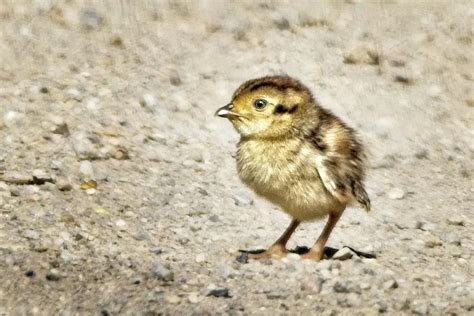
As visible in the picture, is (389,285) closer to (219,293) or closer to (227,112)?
(219,293)

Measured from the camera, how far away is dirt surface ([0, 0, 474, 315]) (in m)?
6.14

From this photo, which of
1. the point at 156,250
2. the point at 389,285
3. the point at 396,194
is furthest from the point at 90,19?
the point at 389,285

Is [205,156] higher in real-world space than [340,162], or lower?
lower

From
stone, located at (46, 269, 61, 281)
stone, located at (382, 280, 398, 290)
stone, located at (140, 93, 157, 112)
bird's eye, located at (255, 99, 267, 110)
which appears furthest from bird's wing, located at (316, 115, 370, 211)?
stone, located at (140, 93, 157, 112)

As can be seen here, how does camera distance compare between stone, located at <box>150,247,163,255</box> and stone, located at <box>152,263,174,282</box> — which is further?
stone, located at <box>150,247,163,255</box>

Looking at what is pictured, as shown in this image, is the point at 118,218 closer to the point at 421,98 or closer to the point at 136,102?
the point at 136,102

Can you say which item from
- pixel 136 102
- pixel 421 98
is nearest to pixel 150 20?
pixel 136 102

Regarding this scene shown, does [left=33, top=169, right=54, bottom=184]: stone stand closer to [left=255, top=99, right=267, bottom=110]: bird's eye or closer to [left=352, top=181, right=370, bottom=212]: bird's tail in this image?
[left=255, top=99, right=267, bottom=110]: bird's eye

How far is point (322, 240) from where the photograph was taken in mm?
6449

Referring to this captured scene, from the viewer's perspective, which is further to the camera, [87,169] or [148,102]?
[148,102]

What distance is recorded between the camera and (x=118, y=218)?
22.8 feet

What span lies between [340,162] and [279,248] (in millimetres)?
605

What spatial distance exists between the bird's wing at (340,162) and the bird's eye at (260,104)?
34 centimetres

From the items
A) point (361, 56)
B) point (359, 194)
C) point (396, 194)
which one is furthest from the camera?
point (361, 56)
